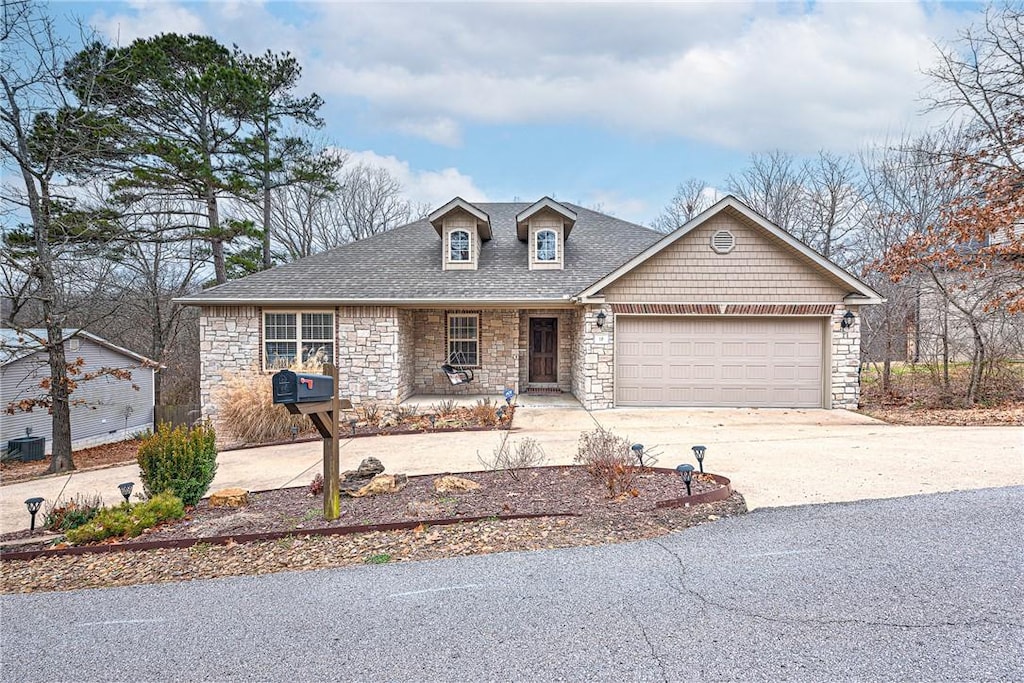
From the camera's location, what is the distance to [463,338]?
1316 cm

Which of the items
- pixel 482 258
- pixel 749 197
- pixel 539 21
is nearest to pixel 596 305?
pixel 482 258

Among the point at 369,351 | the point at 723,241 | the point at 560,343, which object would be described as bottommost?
the point at 369,351

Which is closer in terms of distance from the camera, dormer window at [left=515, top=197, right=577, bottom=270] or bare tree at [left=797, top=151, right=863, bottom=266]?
dormer window at [left=515, top=197, right=577, bottom=270]

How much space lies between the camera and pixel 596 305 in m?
10.9

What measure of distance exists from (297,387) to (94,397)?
18597 mm

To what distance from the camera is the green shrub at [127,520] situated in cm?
423

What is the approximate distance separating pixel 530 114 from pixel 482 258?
5033mm

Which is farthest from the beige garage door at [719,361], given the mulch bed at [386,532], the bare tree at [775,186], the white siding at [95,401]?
the white siding at [95,401]

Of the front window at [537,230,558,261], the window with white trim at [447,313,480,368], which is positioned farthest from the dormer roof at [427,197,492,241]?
the window with white trim at [447,313,480,368]

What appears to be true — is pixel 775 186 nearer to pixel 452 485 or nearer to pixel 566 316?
pixel 566 316

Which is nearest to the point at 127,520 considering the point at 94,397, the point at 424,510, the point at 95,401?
the point at 424,510

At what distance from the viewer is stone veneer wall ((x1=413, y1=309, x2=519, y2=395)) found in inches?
512

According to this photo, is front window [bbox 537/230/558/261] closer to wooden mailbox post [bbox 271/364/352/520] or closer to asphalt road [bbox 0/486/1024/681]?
wooden mailbox post [bbox 271/364/352/520]

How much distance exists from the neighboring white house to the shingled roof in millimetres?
6195
